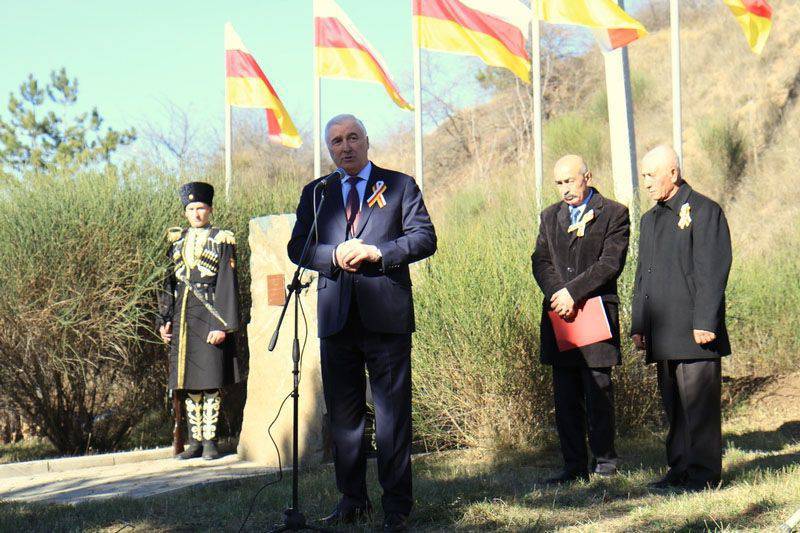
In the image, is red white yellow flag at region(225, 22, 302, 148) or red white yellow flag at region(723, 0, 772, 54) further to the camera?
red white yellow flag at region(225, 22, 302, 148)

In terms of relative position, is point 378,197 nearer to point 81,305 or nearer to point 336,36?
point 81,305

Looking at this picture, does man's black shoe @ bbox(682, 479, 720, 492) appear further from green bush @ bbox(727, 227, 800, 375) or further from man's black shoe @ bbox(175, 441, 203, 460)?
green bush @ bbox(727, 227, 800, 375)

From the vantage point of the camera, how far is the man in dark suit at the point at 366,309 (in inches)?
190

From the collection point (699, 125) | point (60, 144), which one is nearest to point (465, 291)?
point (699, 125)

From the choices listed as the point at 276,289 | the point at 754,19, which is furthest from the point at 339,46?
the point at 276,289

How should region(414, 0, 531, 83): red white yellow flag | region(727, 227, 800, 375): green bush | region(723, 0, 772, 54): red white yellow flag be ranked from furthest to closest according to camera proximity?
region(414, 0, 531, 83): red white yellow flag, region(727, 227, 800, 375): green bush, region(723, 0, 772, 54): red white yellow flag

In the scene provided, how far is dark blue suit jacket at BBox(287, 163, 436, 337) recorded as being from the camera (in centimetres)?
480

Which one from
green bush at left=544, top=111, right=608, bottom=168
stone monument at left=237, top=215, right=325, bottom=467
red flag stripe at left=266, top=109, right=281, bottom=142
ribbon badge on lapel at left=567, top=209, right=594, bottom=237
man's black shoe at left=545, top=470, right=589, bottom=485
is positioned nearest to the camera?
man's black shoe at left=545, top=470, right=589, bottom=485

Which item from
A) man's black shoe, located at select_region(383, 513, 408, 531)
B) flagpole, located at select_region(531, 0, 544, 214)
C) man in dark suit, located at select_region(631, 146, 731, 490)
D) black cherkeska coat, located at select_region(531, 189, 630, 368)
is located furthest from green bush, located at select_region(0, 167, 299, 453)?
man in dark suit, located at select_region(631, 146, 731, 490)

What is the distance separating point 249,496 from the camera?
19.1 ft

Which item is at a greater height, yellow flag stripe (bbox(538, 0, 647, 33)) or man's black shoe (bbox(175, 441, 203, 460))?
yellow flag stripe (bbox(538, 0, 647, 33))

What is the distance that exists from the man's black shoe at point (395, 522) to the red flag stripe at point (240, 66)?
9939mm

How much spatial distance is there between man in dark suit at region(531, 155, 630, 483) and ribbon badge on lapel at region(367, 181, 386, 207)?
1.49 meters

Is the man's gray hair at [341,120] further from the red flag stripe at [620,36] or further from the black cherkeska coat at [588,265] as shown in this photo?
the red flag stripe at [620,36]
